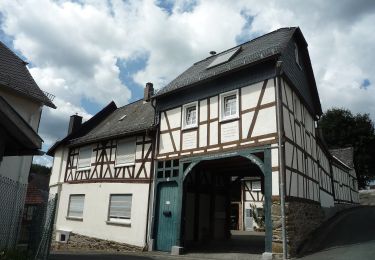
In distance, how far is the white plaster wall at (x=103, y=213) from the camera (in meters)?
15.3

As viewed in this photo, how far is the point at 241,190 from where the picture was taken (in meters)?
28.8

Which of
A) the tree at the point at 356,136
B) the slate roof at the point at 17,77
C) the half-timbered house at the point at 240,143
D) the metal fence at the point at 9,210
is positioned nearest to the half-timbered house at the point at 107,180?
the half-timbered house at the point at 240,143

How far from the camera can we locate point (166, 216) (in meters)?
14.4

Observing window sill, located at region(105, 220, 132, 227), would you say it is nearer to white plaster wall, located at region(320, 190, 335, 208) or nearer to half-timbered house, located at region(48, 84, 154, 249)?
half-timbered house, located at region(48, 84, 154, 249)

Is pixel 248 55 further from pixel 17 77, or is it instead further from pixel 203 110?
pixel 17 77

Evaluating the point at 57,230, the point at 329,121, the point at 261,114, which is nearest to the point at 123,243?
the point at 57,230

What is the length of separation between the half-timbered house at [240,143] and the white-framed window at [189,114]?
0.04m

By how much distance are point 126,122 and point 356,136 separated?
30.0 metres

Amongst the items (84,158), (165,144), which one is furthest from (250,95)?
(84,158)

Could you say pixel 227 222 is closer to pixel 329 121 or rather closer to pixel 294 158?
pixel 294 158

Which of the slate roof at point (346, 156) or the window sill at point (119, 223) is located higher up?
the slate roof at point (346, 156)

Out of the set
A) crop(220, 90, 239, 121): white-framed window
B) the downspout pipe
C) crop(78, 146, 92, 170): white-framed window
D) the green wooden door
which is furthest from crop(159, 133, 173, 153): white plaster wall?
crop(78, 146, 92, 170): white-framed window

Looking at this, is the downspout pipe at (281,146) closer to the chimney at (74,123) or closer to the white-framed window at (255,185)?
the chimney at (74,123)

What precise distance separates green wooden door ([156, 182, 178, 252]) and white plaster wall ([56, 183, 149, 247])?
0.78 metres
